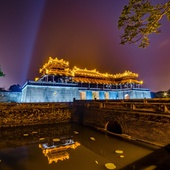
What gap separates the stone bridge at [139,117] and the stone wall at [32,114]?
242 inches

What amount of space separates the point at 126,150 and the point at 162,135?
2.28 metres

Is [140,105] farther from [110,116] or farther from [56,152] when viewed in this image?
[56,152]

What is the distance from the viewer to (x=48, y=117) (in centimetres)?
1844

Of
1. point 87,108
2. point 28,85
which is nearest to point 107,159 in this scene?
point 87,108

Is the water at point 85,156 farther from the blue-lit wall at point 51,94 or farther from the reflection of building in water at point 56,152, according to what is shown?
the blue-lit wall at point 51,94

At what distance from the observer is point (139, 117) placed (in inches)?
375

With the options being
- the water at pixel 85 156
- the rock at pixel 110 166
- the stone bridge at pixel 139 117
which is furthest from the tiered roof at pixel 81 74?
the rock at pixel 110 166

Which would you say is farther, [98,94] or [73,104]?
[98,94]

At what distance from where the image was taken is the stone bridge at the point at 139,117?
8.00m

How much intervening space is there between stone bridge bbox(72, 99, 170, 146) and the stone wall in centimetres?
616

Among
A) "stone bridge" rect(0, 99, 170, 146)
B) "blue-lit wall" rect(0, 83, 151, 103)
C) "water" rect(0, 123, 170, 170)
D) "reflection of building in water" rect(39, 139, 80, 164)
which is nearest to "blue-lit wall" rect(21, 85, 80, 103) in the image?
"blue-lit wall" rect(0, 83, 151, 103)

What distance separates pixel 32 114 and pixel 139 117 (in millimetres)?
13201

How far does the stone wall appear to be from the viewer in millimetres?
16156

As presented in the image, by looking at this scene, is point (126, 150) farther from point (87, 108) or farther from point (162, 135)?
point (87, 108)
